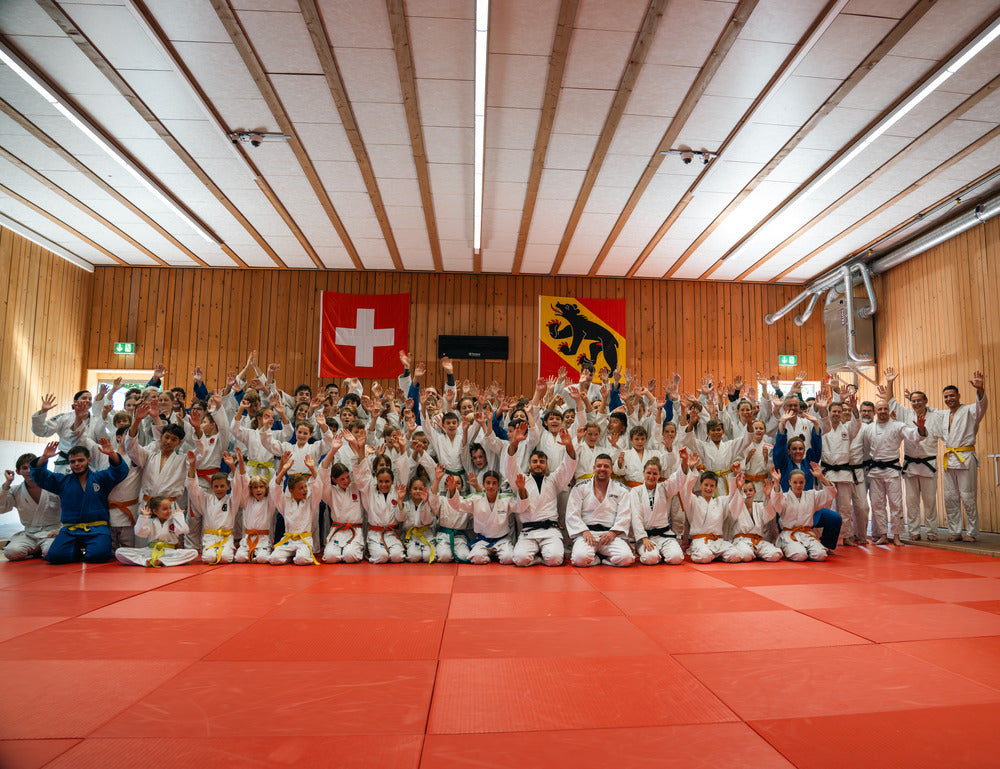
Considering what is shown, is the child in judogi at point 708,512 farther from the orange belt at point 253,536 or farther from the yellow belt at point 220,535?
the yellow belt at point 220,535

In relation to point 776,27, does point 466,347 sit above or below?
below

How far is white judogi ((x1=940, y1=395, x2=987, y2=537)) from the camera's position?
8.50m

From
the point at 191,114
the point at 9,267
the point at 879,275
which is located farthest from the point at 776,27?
the point at 9,267

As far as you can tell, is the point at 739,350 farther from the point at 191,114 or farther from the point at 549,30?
the point at 191,114

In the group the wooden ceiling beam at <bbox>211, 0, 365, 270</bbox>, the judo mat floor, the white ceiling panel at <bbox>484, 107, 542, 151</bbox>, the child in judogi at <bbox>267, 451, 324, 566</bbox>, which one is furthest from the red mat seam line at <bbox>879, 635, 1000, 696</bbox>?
the wooden ceiling beam at <bbox>211, 0, 365, 270</bbox>

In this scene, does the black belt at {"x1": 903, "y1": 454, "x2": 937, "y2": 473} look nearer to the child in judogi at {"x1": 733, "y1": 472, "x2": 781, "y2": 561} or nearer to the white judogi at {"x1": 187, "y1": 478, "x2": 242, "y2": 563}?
the child in judogi at {"x1": 733, "y1": 472, "x2": 781, "y2": 561}

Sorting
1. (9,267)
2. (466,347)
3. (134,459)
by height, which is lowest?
(134,459)

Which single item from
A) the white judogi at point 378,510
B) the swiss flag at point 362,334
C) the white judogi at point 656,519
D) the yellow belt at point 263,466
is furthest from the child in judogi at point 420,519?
the swiss flag at point 362,334

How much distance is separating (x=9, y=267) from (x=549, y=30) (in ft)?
33.4

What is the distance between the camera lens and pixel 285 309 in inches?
526

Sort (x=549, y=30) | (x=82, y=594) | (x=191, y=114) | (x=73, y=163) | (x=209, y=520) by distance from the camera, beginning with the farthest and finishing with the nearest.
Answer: (x=73, y=163) → (x=191, y=114) → (x=209, y=520) → (x=549, y=30) → (x=82, y=594)

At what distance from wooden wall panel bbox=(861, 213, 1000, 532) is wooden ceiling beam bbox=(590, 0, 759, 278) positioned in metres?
4.58

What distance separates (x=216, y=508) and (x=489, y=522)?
300cm

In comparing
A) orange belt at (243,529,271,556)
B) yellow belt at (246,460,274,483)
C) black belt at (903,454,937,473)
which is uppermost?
black belt at (903,454,937,473)
